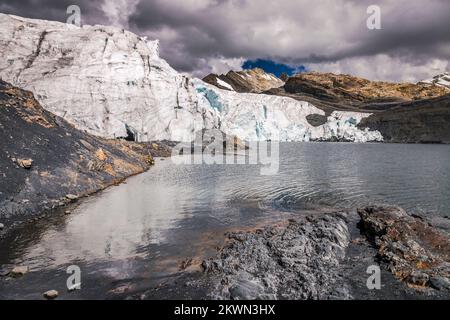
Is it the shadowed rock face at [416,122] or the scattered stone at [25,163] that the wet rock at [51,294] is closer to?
the scattered stone at [25,163]

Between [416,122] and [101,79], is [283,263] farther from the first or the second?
[416,122]

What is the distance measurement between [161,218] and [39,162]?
9620 mm

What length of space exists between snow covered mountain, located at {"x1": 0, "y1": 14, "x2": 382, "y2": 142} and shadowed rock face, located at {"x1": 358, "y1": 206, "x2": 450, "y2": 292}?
50469 mm

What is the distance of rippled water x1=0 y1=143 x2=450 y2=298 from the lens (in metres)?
10.9

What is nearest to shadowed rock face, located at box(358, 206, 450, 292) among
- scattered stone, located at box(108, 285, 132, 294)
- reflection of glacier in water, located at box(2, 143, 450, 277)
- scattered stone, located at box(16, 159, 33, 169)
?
reflection of glacier in water, located at box(2, 143, 450, 277)

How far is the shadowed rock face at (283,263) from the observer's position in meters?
9.54

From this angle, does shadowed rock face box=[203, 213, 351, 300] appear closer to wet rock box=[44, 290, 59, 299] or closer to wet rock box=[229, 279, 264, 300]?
wet rock box=[229, 279, 264, 300]

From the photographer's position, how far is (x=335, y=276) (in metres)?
10.5

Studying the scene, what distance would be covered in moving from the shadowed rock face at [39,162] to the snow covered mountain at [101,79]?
96.0ft

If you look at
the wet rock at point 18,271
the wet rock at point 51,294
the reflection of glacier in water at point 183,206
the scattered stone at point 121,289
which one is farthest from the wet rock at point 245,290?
the wet rock at point 18,271

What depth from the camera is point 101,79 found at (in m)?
58.3
